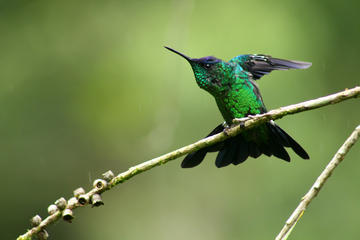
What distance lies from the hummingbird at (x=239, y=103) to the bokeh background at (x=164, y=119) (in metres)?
2.85

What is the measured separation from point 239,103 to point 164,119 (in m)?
3.04

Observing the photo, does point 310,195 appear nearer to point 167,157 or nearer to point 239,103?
point 167,157

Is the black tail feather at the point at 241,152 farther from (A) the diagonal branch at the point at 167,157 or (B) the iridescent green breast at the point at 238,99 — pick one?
(A) the diagonal branch at the point at 167,157

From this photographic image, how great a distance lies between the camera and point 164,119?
6387 millimetres

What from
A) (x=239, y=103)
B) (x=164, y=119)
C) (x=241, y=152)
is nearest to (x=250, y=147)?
(x=241, y=152)

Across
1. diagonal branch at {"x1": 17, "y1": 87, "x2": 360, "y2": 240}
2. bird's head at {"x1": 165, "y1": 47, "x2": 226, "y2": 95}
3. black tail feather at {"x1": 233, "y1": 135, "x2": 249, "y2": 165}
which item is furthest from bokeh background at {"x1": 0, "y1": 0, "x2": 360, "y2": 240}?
diagonal branch at {"x1": 17, "y1": 87, "x2": 360, "y2": 240}

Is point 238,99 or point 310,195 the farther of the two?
point 238,99

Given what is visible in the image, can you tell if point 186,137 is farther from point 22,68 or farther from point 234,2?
point 22,68

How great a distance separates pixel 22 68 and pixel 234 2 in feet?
11.2

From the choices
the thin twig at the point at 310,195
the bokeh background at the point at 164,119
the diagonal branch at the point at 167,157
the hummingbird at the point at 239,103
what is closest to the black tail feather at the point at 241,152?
the hummingbird at the point at 239,103

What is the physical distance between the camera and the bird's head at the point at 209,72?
3.25 metres

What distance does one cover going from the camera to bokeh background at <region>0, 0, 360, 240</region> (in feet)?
21.8

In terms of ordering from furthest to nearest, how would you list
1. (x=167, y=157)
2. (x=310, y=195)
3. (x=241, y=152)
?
(x=241, y=152)
(x=167, y=157)
(x=310, y=195)

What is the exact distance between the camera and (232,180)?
723 cm
